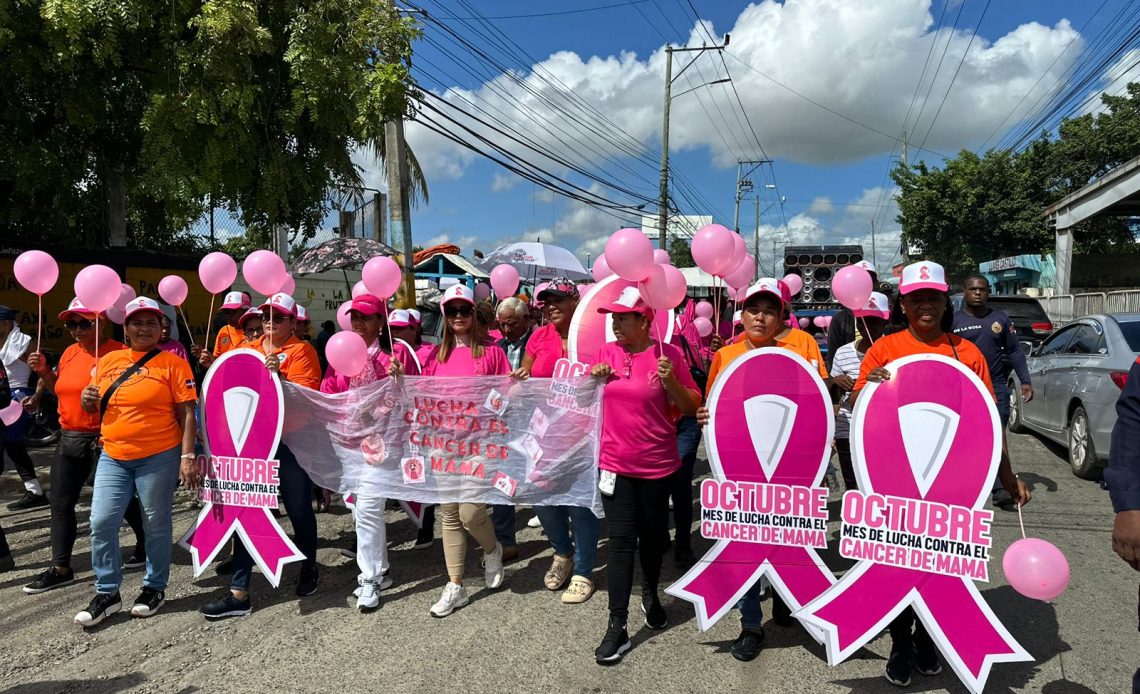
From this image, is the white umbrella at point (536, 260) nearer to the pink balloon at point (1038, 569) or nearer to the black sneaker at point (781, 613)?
the black sneaker at point (781, 613)

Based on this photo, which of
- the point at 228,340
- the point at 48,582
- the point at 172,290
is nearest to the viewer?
the point at 48,582

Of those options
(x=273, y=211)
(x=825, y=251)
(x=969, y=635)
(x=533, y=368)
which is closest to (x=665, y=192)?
(x=825, y=251)

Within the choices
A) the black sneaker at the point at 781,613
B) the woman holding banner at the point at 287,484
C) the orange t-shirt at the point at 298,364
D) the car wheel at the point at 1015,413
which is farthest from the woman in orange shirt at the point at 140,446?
the car wheel at the point at 1015,413

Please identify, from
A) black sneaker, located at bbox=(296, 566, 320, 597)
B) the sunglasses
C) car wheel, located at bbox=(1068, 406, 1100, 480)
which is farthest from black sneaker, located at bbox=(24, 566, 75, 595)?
car wheel, located at bbox=(1068, 406, 1100, 480)

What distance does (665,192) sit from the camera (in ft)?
82.0

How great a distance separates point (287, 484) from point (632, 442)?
2216 millimetres

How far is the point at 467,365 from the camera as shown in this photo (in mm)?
4188

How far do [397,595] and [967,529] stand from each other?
3141mm

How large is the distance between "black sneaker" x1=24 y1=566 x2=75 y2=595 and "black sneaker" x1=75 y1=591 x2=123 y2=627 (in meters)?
0.63

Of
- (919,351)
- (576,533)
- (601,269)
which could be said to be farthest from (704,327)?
(919,351)

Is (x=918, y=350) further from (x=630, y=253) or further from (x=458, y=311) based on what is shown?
(x=458, y=311)

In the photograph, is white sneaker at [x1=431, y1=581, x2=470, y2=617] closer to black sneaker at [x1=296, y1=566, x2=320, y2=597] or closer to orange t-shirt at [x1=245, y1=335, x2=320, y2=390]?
black sneaker at [x1=296, y1=566, x2=320, y2=597]

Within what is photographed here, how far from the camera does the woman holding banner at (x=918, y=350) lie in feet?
10.2

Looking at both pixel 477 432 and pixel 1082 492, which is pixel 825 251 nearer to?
pixel 1082 492
